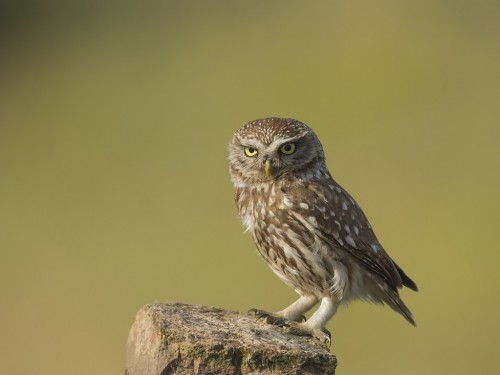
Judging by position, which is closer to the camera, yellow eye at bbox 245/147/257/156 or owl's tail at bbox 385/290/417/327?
yellow eye at bbox 245/147/257/156

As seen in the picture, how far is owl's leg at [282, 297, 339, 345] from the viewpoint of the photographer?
3680 millimetres

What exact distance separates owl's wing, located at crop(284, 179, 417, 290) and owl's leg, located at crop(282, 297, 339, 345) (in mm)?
234

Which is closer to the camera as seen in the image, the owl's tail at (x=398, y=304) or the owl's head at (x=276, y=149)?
the owl's head at (x=276, y=149)

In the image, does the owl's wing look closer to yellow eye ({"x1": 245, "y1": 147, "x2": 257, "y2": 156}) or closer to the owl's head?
the owl's head

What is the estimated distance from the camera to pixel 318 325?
395 cm

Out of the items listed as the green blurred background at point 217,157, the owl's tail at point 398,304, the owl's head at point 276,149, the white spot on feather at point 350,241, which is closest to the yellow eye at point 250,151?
the owl's head at point 276,149

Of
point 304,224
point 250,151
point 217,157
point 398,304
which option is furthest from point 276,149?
point 217,157

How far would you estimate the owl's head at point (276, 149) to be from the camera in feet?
13.3

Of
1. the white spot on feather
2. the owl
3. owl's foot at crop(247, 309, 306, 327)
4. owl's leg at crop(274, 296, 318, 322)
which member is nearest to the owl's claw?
owl's foot at crop(247, 309, 306, 327)

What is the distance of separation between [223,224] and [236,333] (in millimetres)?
6624

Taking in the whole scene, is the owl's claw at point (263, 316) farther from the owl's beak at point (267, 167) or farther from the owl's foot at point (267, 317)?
the owl's beak at point (267, 167)

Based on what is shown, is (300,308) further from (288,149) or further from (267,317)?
(288,149)

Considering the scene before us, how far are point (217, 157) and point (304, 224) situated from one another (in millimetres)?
6957

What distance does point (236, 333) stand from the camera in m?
3.16
